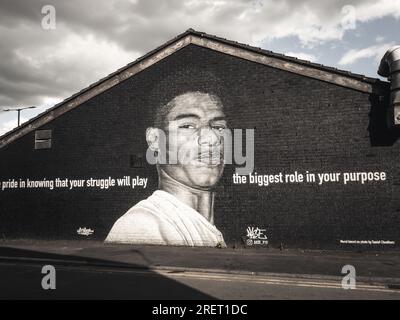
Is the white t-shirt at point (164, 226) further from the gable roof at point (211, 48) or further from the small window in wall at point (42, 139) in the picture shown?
the gable roof at point (211, 48)

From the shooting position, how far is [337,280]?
8.66 metres

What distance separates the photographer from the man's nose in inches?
564

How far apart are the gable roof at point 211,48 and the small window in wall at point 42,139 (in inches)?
12.7

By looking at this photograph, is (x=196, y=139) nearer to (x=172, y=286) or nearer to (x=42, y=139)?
(x=42, y=139)

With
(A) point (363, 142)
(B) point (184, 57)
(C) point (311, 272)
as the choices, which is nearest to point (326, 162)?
(A) point (363, 142)

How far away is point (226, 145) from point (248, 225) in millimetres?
2841

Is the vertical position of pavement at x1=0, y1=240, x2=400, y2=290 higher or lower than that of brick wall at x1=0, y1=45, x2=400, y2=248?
lower

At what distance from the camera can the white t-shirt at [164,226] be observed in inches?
558

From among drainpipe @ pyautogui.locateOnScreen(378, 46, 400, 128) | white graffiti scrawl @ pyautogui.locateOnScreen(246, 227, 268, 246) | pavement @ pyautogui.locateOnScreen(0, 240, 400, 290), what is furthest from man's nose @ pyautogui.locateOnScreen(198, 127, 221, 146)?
drainpipe @ pyautogui.locateOnScreen(378, 46, 400, 128)

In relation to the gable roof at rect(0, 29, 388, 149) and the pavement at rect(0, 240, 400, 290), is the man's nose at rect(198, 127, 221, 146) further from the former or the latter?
the pavement at rect(0, 240, 400, 290)

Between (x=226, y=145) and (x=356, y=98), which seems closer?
(x=356, y=98)

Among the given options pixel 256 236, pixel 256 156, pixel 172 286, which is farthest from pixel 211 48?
pixel 172 286

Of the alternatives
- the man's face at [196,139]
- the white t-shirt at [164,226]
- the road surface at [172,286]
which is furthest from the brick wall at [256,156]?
the road surface at [172,286]
